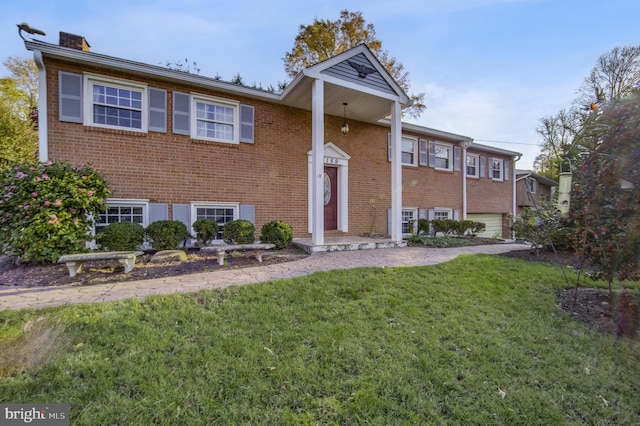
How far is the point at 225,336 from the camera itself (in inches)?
99.8

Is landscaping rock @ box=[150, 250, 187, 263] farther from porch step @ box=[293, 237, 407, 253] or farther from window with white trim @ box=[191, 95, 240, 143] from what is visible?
window with white trim @ box=[191, 95, 240, 143]

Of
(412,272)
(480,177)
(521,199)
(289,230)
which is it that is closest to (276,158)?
(289,230)

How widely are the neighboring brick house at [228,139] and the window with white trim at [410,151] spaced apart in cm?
53

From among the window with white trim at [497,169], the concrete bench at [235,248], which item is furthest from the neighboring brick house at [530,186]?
the concrete bench at [235,248]

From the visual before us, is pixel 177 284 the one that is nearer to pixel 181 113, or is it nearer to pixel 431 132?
pixel 181 113

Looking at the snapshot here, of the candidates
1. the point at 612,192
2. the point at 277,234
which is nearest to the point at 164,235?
the point at 277,234

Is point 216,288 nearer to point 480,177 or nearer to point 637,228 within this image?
point 637,228

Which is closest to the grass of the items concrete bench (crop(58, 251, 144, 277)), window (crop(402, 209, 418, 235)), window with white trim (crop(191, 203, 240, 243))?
concrete bench (crop(58, 251, 144, 277))

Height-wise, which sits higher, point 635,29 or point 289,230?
point 635,29

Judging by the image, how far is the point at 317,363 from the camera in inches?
89.0

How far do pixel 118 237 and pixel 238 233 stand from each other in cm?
223

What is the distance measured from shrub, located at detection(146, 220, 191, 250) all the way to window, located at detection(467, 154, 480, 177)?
12451mm

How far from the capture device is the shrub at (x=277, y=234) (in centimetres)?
650

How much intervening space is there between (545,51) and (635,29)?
295 centimetres
